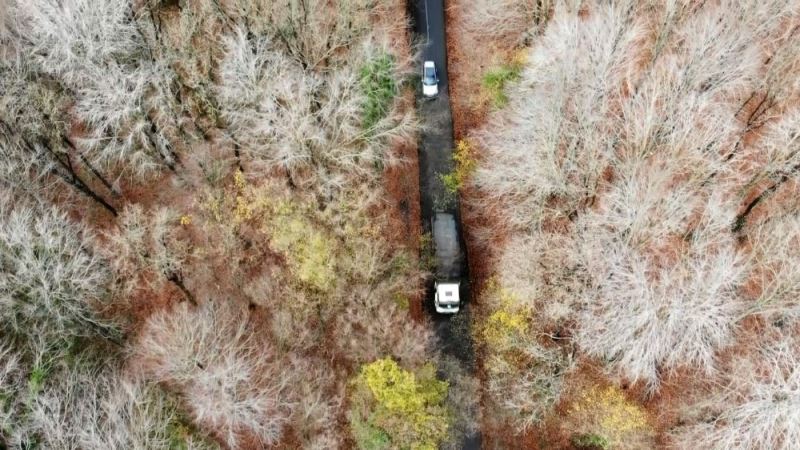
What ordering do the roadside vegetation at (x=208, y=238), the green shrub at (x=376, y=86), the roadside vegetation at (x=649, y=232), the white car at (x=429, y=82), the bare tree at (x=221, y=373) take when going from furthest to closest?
the white car at (x=429, y=82)
the green shrub at (x=376, y=86)
the bare tree at (x=221, y=373)
the roadside vegetation at (x=208, y=238)
the roadside vegetation at (x=649, y=232)

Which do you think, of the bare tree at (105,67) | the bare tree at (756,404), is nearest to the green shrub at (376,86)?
the bare tree at (105,67)

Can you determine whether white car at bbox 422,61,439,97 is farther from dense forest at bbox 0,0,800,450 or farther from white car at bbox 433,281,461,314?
white car at bbox 433,281,461,314

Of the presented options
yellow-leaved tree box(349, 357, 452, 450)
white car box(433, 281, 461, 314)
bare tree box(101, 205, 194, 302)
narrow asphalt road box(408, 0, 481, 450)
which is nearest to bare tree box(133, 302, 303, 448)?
bare tree box(101, 205, 194, 302)

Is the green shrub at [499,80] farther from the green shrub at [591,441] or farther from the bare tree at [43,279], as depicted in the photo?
the bare tree at [43,279]

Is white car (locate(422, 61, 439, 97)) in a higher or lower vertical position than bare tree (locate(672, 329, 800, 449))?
higher

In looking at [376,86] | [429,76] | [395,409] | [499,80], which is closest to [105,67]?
[376,86]

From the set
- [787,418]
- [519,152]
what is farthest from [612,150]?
[787,418]
